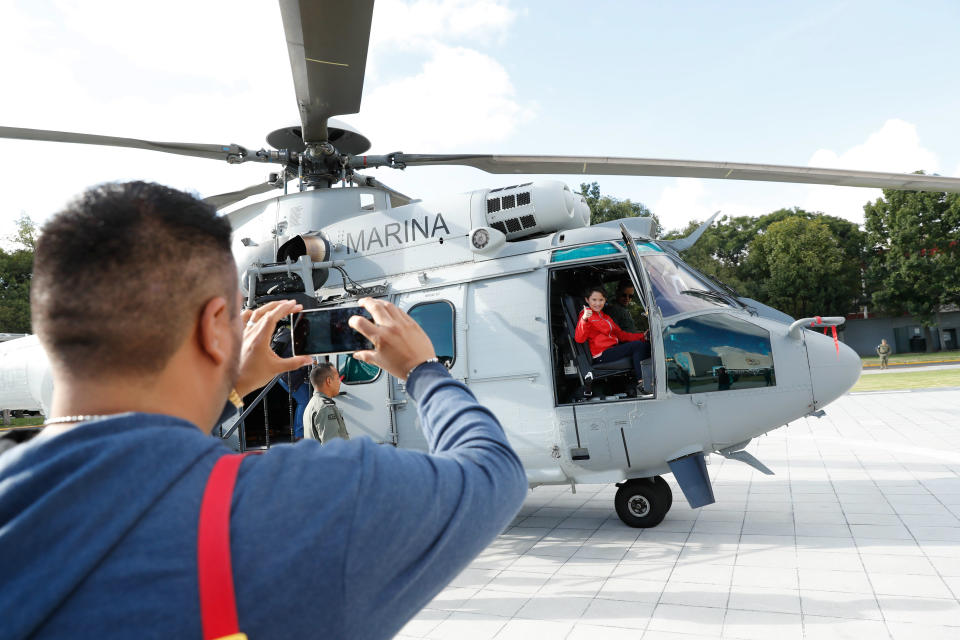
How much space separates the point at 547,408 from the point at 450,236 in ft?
6.99

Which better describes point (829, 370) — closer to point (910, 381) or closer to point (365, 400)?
point (365, 400)

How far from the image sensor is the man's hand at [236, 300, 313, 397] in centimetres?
155

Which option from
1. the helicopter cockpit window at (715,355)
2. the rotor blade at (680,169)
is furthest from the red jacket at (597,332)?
the rotor blade at (680,169)

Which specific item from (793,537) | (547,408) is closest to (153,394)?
(547,408)

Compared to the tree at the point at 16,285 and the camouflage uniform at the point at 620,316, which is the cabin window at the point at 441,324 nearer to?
the camouflage uniform at the point at 620,316

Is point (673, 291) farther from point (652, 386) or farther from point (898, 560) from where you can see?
point (898, 560)

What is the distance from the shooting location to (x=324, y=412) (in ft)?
17.1

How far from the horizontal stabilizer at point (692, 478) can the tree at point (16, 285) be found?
3400 cm

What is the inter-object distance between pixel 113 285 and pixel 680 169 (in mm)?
5774

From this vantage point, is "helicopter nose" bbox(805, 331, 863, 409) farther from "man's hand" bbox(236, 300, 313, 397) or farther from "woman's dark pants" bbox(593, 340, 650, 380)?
"man's hand" bbox(236, 300, 313, 397)

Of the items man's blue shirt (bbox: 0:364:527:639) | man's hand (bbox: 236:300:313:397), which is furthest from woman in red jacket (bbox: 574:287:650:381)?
man's blue shirt (bbox: 0:364:527:639)

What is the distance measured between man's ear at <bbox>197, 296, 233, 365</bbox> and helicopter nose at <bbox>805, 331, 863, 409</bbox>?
5.84m

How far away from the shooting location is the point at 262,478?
32.9 inches

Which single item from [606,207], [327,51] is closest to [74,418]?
[327,51]
